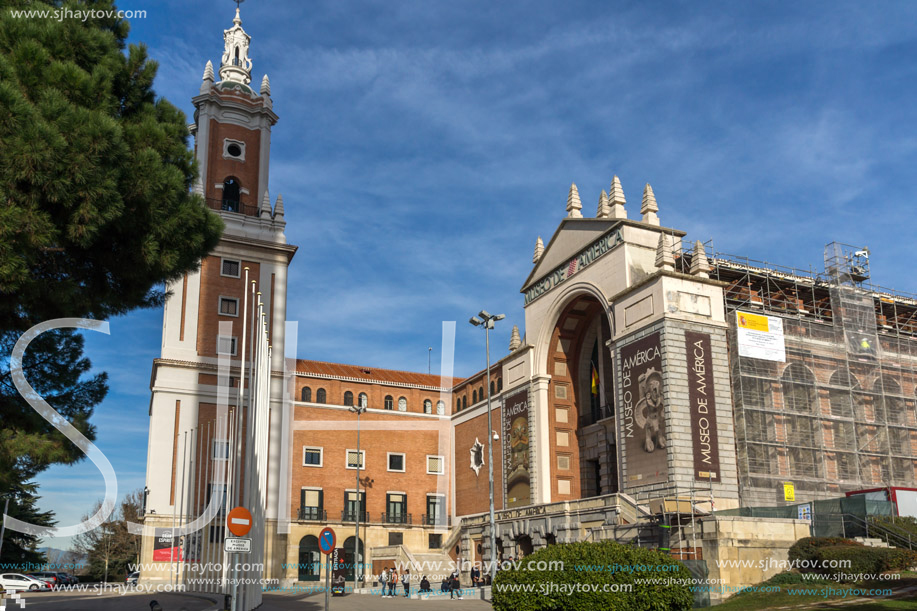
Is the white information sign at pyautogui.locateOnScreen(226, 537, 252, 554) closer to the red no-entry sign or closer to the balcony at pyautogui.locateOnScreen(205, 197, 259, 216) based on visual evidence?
the red no-entry sign

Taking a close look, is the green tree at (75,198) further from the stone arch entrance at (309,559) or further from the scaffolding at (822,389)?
the stone arch entrance at (309,559)

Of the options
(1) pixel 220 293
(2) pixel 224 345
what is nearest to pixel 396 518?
(2) pixel 224 345

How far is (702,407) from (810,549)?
797cm

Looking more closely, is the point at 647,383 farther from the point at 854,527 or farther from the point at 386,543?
the point at 386,543

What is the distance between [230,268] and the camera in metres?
47.6

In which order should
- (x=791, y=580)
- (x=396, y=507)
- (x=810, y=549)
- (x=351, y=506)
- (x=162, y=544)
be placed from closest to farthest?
(x=791, y=580) < (x=810, y=549) < (x=162, y=544) < (x=351, y=506) < (x=396, y=507)

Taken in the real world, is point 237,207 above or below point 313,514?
above

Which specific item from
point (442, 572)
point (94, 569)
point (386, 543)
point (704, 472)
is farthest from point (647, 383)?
point (94, 569)

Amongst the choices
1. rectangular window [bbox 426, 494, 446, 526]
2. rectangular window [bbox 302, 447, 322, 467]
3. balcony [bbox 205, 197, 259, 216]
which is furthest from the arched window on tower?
rectangular window [bbox 426, 494, 446, 526]

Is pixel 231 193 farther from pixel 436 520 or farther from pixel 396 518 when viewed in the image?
pixel 436 520

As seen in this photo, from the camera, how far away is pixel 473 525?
144 ft

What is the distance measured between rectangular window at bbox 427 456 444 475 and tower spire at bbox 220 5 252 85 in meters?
28.5

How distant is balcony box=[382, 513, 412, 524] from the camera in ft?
165

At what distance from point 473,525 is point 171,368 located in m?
19.2
